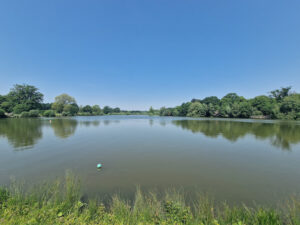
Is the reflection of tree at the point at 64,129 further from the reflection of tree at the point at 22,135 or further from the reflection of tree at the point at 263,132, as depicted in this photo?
the reflection of tree at the point at 263,132

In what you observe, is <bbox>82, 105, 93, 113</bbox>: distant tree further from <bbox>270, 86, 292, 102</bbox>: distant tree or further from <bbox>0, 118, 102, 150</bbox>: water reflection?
<bbox>270, 86, 292, 102</bbox>: distant tree

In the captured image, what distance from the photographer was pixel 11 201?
2656 mm

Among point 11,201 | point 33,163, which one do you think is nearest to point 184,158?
point 11,201

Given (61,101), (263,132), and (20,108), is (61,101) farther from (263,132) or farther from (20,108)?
(263,132)

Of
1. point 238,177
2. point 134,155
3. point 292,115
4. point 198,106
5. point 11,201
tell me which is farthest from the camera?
point 198,106

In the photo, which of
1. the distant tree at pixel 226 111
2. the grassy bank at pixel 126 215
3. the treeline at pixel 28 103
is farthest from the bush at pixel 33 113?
the distant tree at pixel 226 111

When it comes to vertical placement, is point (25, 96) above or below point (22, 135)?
above

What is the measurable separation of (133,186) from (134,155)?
2.94 metres

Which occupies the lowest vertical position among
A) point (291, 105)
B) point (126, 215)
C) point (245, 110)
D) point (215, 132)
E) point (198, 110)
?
point (215, 132)

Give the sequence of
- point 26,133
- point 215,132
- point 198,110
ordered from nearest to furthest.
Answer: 1. point 26,133
2. point 215,132
3. point 198,110

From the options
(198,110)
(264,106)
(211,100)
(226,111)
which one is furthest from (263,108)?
(211,100)

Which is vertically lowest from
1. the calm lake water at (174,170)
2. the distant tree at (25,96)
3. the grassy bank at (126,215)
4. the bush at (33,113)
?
the calm lake water at (174,170)

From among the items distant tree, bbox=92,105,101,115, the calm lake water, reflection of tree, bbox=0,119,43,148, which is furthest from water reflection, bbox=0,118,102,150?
distant tree, bbox=92,105,101,115

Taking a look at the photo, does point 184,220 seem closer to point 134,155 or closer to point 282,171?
point 134,155
